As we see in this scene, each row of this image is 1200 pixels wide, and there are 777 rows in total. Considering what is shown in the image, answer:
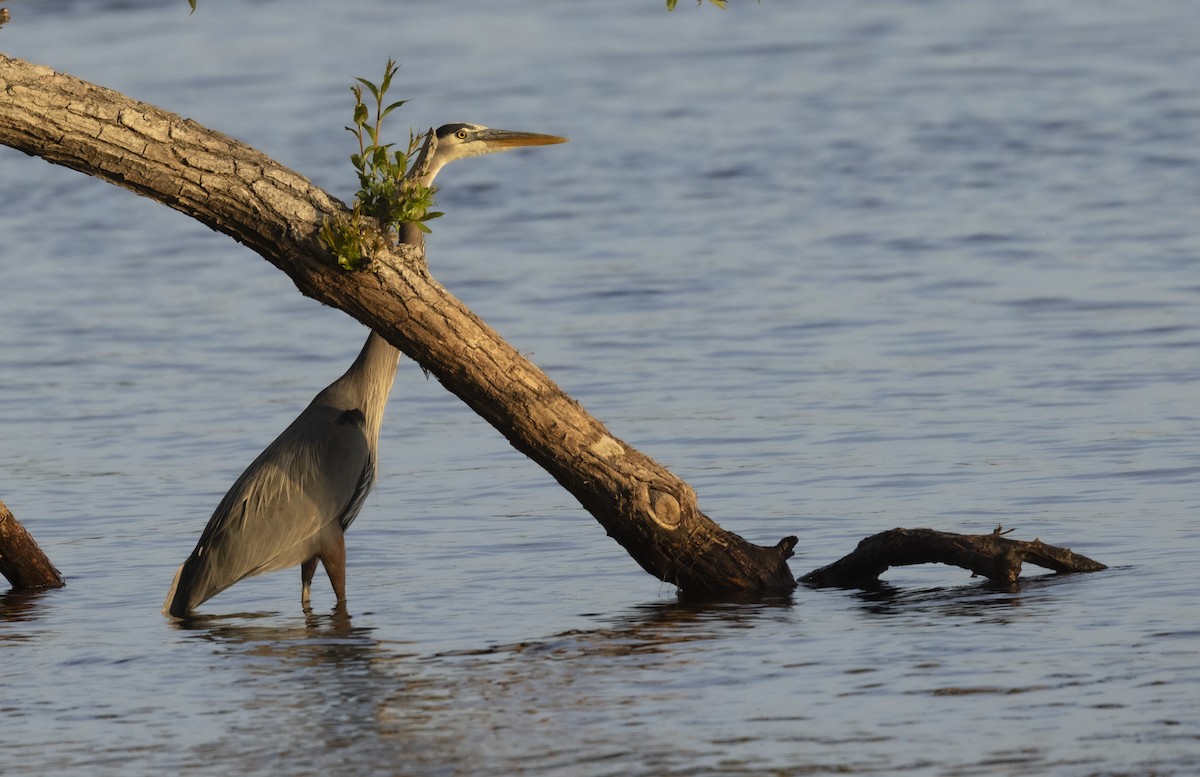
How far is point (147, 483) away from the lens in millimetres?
11234

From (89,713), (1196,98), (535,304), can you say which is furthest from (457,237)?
(89,713)

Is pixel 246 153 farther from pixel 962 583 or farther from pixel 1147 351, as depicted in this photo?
pixel 1147 351

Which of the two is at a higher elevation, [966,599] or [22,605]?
[22,605]

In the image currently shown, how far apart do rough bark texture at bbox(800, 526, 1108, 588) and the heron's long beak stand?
7.72 feet

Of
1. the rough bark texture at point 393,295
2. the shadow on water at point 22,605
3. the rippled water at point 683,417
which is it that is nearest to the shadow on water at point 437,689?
the rippled water at point 683,417

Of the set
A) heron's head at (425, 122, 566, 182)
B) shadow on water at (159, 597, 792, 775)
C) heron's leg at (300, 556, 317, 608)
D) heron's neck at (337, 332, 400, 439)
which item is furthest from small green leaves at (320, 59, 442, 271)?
heron's leg at (300, 556, 317, 608)

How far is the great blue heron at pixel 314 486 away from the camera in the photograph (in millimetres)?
8883

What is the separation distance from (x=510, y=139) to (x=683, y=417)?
10.7ft

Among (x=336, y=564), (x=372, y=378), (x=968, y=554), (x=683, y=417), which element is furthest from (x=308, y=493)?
(x=683, y=417)

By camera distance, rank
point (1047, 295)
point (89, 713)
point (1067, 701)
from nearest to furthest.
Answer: point (1067, 701), point (89, 713), point (1047, 295)

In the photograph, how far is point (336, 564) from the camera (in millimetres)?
9000

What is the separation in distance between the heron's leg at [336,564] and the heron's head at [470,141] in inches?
65.6

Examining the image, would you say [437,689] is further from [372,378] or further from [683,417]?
[683,417]

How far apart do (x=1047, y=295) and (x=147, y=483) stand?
674 centimetres
